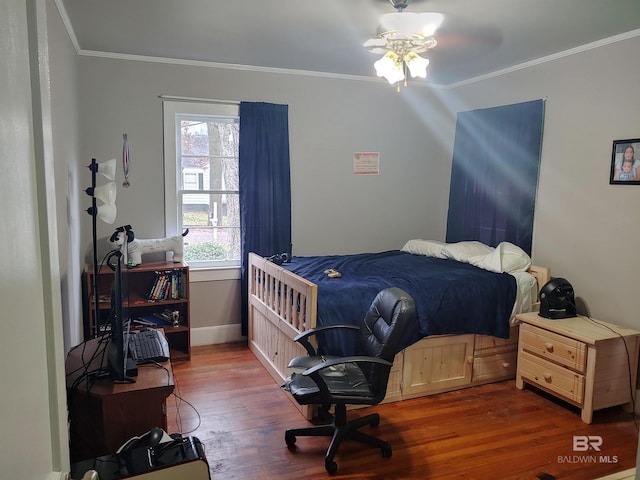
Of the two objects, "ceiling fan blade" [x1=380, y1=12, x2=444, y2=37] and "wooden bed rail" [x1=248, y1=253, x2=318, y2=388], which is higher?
"ceiling fan blade" [x1=380, y1=12, x2=444, y2=37]

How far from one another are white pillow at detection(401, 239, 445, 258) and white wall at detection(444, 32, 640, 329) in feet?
2.61

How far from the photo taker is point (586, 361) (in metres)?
2.95

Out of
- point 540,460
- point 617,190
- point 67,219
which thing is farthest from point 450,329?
point 67,219

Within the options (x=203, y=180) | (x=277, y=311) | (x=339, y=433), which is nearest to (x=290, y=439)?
(x=339, y=433)

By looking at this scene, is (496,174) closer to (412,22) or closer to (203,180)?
(412,22)

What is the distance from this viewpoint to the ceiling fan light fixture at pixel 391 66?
2816mm

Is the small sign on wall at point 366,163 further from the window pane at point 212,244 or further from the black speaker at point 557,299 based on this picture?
the black speaker at point 557,299

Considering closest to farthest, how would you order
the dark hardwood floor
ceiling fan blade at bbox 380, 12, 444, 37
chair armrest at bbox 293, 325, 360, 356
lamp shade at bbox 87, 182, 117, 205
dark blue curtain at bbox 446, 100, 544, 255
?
the dark hardwood floor, ceiling fan blade at bbox 380, 12, 444, 37, chair armrest at bbox 293, 325, 360, 356, lamp shade at bbox 87, 182, 117, 205, dark blue curtain at bbox 446, 100, 544, 255

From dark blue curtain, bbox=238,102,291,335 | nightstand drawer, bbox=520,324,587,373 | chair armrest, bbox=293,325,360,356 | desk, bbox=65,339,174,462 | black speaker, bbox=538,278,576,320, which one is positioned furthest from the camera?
dark blue curtain, bbox=238,102,291,335

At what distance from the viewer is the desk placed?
80.4 inches

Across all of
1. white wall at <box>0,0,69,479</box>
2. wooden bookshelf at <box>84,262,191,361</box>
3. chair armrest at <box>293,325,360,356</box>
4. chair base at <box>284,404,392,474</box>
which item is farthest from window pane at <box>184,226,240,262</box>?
white wall at <box>0,0,69,479</box>

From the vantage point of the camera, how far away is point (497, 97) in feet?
13.9

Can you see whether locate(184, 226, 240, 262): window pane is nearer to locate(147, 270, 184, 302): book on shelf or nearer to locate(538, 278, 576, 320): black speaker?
locate(147, 270, 184, 302): book on shelf

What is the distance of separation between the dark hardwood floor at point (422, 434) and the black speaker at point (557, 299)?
60 centimetres
